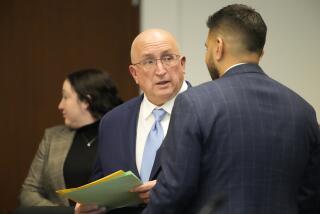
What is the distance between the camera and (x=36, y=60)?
12.3ft

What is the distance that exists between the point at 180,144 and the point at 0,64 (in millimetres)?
2555

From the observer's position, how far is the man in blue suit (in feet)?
4.95

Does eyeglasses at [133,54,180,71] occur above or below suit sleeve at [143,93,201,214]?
above

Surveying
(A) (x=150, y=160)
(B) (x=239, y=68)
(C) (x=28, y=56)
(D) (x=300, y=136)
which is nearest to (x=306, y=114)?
(D) (x=300, y=136)

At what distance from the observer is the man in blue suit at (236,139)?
59.4 inches

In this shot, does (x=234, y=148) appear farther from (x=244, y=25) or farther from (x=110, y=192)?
(x=110, y=192)

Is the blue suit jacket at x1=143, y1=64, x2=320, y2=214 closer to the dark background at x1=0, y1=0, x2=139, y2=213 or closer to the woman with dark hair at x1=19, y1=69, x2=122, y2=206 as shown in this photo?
the woman with dark hair at x1=19, y1=69, x2=122, y2=206

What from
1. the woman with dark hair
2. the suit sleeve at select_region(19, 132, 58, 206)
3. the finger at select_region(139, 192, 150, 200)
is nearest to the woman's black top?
the woman with dark hair

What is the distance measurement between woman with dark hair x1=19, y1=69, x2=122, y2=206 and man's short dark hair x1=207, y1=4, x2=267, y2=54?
4.67ft

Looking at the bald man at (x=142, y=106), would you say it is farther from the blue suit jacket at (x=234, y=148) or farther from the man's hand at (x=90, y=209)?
the blue suit jacket at (x=234, y=148)

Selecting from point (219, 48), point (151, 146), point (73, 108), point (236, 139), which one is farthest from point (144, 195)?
point (73, 108)

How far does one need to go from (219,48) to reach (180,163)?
0.37 meters

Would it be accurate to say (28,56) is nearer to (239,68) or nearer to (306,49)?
(306,49)

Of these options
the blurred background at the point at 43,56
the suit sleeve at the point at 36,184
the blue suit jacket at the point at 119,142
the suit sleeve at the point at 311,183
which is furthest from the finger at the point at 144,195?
the blurred background at the point at 43,56
